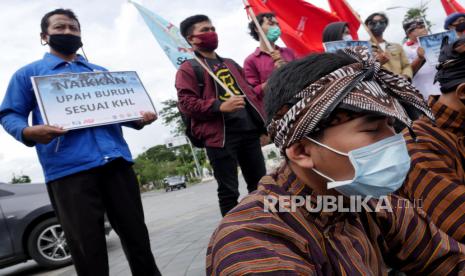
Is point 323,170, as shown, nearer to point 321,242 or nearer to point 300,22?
point 321,242

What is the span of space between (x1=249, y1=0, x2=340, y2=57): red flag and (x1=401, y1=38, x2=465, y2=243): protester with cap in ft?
11.8

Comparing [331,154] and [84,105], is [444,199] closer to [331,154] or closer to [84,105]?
[331,154]

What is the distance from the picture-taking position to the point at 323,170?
1.33 m

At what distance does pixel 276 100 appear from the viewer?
1319 mm

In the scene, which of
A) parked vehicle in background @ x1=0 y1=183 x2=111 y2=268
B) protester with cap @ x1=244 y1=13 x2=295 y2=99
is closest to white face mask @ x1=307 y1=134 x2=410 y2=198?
protester with cap @ x1=244 y1=13 x2=295 y2=99

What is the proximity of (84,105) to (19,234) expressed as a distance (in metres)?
3.76

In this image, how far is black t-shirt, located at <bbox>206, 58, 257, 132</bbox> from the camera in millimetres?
3369

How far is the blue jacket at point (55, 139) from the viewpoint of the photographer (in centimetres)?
241

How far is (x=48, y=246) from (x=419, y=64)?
5.14m

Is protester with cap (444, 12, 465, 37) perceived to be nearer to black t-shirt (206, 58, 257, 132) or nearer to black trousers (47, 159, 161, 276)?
black t-shirt (206, 58, 257, 132)

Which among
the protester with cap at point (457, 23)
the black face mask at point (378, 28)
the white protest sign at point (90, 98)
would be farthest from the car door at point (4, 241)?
the protester with cap at point (457, 23)

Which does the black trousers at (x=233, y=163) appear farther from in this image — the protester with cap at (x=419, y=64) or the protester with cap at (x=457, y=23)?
the protester with cap at (x=457, y=23)

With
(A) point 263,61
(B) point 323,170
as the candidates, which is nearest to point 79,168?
(B) point 323,170

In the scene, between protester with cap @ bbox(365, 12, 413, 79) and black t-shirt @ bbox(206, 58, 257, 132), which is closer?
black t-shirt @ bbox(206, 58, 257, 132)
